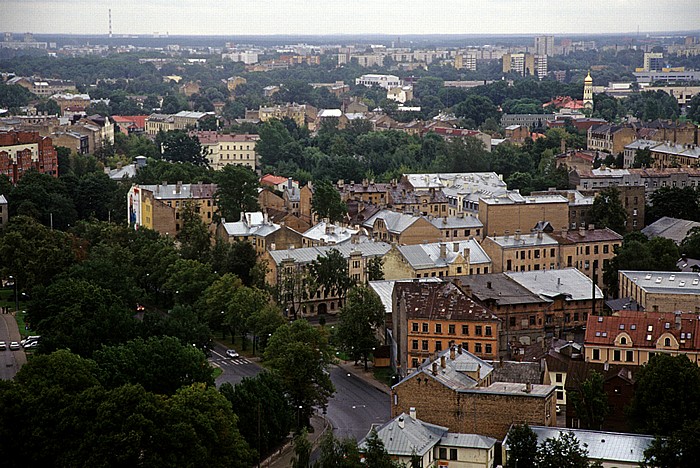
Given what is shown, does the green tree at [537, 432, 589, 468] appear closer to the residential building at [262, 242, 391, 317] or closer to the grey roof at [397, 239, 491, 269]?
the residential building at [262, 242, 391, 317]

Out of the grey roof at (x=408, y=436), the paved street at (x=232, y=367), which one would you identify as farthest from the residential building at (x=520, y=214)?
the grey roof at (x=408, y=436)

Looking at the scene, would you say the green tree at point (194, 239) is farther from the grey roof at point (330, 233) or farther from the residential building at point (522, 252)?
the residential building at point (522, 252)

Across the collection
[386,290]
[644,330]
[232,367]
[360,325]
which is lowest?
[232,367]

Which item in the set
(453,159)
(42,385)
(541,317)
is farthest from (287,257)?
(453,159)

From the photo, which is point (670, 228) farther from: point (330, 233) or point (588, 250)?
Answer: point (330, 233)

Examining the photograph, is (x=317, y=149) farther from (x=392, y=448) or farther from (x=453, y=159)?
(x=392, y=448)

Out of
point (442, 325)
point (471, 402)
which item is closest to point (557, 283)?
point (442, 325)

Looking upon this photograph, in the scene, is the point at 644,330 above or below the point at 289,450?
above
